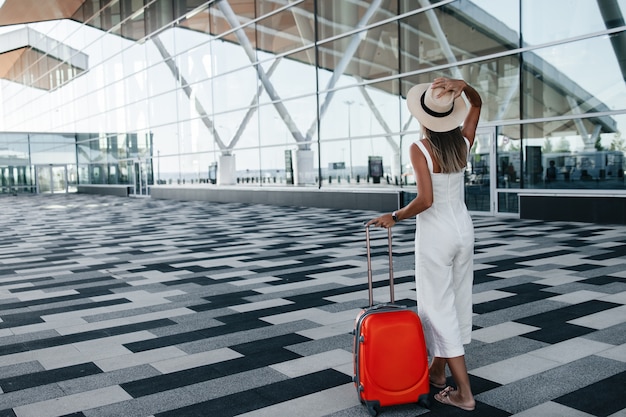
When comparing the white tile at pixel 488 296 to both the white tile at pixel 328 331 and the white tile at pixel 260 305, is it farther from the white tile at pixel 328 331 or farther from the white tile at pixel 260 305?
the white tile at pixel 260 305

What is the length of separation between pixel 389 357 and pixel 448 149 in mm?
1198

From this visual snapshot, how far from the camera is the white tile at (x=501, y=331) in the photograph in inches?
200

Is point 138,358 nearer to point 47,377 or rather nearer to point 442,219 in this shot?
point 47,377

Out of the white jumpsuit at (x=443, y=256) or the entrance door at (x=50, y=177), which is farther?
the entrance door at (x=50, y=177)

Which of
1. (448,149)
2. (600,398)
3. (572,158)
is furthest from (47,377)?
(572,158)

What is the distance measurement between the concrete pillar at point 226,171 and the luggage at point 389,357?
79.6 ft

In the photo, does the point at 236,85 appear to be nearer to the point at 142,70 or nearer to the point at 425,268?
the point at 142,70

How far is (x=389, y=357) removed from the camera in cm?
354

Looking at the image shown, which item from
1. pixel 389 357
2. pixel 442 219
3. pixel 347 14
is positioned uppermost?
pixel 347 14

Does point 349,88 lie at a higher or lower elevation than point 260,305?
higher

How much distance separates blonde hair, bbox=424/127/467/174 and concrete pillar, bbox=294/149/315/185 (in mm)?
18777

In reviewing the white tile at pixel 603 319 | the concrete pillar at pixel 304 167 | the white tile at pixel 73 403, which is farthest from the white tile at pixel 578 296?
the concrete pillar at pixel 304 167

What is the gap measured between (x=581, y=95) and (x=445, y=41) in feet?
15.0

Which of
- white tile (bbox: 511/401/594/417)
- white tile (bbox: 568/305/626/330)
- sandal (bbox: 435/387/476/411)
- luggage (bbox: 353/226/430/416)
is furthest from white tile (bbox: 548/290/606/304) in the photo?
luggage (bbox: 353/226/430/416)
